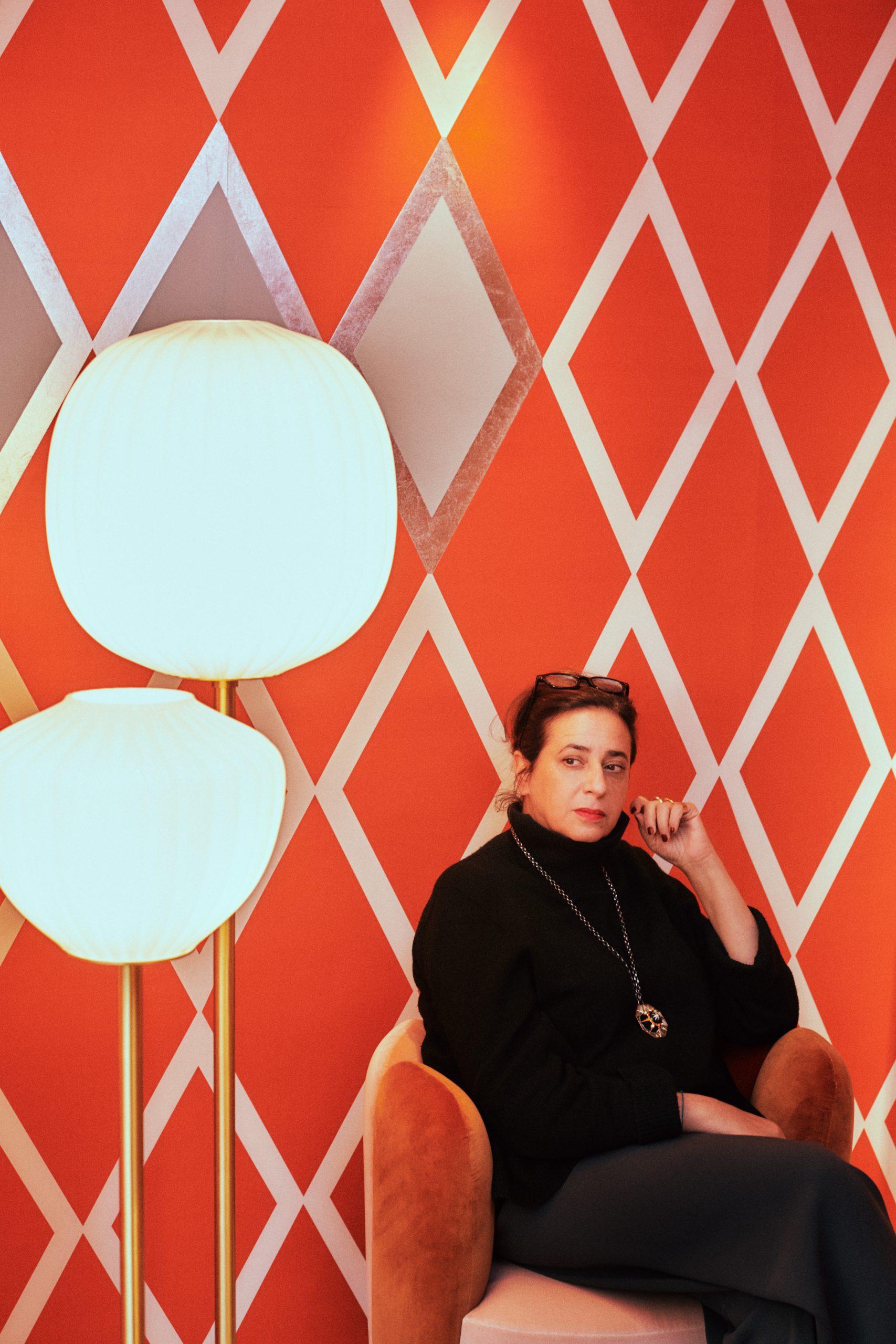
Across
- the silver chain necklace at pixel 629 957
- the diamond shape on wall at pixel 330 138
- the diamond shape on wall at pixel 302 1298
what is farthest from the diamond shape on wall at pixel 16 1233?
the diamond shape on wall at pixel 330 138

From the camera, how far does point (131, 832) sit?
3.69 feet

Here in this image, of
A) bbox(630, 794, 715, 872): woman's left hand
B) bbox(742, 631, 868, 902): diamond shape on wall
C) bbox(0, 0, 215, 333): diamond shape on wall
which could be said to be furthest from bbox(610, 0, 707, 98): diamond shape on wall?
bbox(630, 794, 715, 872): woman's left hand

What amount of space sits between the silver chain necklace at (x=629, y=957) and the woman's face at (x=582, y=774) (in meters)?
0.07

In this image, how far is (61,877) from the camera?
1.13 m

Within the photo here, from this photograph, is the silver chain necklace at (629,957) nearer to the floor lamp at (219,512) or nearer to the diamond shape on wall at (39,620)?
the floor lamp at (219,512)

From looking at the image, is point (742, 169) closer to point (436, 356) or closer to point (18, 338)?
point (436, 356)

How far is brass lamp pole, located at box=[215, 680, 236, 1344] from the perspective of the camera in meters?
1.39

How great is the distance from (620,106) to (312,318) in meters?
0.75

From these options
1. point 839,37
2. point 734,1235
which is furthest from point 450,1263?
point 839,37

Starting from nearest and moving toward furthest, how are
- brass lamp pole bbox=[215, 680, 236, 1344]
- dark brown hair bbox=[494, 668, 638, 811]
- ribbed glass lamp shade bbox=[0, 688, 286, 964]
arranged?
ribbed glass lamp shade bbox=[0, 688, 286, 964]
brass lamp pole bbox=[215, 680, 236, 1344]
dark brown hair bbox=[494, 668, 638, 811]

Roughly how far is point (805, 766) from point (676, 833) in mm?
507

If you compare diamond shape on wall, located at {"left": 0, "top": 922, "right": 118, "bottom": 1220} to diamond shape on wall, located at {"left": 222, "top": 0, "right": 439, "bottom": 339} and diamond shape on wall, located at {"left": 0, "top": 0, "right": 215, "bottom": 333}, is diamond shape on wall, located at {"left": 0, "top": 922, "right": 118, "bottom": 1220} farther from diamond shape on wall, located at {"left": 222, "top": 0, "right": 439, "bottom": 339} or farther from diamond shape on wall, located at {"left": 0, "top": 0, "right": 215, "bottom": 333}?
diamond shape on wall, located at {"left": 222, "top": 0, "right": 439, "bottom": 339}

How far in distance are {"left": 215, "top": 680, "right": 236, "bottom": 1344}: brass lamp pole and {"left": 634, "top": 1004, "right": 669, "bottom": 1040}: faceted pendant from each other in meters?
0.75

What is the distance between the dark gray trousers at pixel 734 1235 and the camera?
5.07 ft
